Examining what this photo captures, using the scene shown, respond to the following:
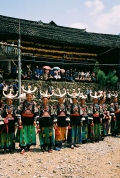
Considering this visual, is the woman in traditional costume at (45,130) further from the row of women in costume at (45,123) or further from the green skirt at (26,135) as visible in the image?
the green skirt at (26,135)

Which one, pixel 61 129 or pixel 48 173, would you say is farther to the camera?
pixel 61 129

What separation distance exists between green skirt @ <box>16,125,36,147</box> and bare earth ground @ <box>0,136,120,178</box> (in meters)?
0.36

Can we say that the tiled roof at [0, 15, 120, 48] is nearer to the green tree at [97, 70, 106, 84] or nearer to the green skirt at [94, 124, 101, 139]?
the green tree at [97, 70, 106, 84]

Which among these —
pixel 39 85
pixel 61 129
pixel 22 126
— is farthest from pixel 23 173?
pixel 39 85

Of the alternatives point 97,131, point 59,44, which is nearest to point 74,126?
point 97,131

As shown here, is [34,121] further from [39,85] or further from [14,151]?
[39,85]

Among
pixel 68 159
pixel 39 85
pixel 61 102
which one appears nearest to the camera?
pixel 68 159

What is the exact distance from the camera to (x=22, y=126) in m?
9.01

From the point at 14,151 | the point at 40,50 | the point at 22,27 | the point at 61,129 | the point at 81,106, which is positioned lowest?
the point at 14,151

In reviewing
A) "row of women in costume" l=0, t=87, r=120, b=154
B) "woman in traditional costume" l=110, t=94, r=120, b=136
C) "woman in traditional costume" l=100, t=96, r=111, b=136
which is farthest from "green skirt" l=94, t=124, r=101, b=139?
"woman in traditional costume" l=110, t=94, r=120, b=136

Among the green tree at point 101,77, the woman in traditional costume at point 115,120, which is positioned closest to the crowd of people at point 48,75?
the green tree at point 101,77

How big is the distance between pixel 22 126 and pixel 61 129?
4.88 ft

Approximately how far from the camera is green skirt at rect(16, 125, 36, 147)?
29.3 ft

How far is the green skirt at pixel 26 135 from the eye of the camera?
8945mm
